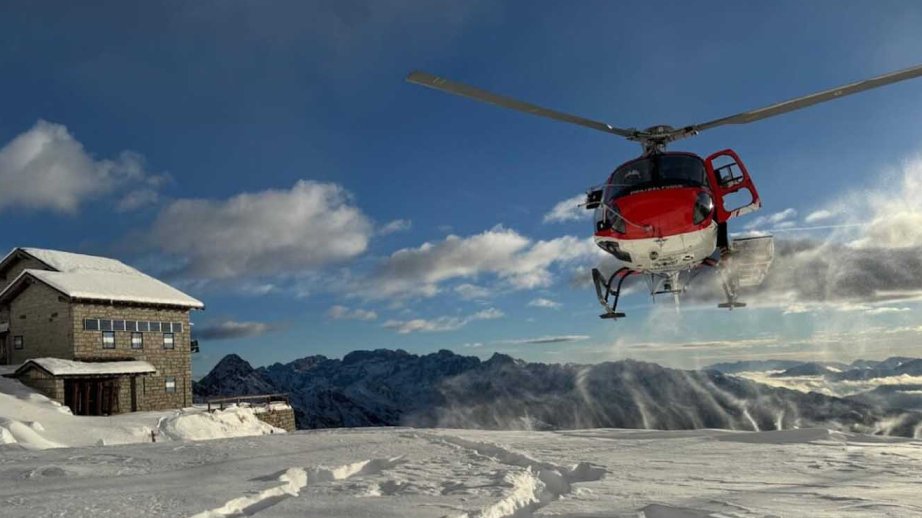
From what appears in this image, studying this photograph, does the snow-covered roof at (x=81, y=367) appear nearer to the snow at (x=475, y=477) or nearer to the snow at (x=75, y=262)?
the snow at (x=75, y=262)

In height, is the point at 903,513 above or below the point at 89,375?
below

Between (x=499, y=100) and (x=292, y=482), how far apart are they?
872 centimetres

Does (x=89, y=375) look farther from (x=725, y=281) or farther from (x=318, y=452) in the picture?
(x=725, y=281)

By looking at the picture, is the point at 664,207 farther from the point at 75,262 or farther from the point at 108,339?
the point at 75,262

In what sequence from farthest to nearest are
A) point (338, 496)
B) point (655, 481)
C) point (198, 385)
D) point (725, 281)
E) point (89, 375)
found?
point (198, 385) → point (89, 375) → point (725, 281) → point (655, 481) → point (338, 496)

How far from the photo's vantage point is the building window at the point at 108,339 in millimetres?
34750

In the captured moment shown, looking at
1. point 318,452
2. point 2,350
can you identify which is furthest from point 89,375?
point 318,452

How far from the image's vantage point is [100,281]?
37000mm

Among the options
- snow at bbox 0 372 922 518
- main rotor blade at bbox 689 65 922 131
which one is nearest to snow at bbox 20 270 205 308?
snow at bbox 0 372 922 518

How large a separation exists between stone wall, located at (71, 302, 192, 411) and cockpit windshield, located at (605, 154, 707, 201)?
98.0 ft

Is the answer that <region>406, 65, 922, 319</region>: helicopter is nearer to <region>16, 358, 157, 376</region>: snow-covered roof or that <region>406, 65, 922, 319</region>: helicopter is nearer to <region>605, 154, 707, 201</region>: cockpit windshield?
<region>605, 154, 707, 201</region>: cockpit windshield

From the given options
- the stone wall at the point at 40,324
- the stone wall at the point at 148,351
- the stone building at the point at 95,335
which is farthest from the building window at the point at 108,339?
the stone wall at the point at 40,324

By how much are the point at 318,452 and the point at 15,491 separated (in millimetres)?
4588

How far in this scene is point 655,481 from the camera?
9.08 m
